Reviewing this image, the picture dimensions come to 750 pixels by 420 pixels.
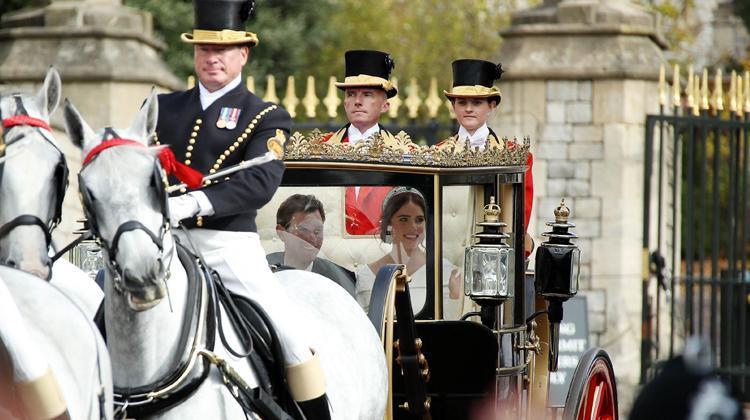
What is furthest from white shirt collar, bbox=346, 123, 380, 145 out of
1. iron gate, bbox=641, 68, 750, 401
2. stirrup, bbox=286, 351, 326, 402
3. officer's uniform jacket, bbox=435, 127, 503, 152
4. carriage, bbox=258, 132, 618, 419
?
iron gate, bbox=641, 68, 750, 401

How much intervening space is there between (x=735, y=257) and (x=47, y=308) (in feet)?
35.6

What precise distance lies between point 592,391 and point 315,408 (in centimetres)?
215

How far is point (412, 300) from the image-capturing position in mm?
6879

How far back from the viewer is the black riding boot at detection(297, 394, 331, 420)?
5394 mm

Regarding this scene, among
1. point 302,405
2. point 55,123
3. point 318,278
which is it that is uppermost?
point 55,123

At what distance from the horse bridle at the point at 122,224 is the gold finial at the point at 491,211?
7.74 ft

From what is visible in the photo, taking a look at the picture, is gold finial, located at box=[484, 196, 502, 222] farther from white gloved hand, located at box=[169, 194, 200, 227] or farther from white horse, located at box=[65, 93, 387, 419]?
white gloved hand, located at box=[169, 194, 200, 227]

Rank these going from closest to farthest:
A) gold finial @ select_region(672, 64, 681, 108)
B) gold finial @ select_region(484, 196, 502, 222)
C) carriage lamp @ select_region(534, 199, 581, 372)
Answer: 1. gold finial @ select_region(484, 196, 502, 222)
2. carriage lamp @ select_region(534, 199, 581, 372)
3. gold finial @ select_region(672, 64, 681, 108)

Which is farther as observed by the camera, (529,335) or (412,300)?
(529,335)

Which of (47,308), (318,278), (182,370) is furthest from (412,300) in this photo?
(47,308)

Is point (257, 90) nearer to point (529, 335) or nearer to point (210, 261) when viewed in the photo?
point (529, 335)

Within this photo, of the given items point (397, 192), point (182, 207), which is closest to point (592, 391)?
point (397, 192)

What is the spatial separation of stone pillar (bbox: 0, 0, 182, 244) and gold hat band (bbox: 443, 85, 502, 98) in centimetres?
712

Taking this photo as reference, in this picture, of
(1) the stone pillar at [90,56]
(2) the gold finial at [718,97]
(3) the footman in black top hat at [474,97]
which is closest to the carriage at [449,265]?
(3) the footman in black top hat at [474,97]
